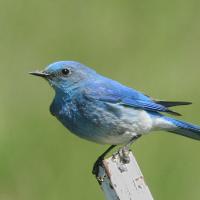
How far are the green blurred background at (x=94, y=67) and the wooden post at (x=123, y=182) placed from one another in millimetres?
2791

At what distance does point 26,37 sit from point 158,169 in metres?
2.22

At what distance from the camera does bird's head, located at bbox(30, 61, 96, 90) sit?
729cm

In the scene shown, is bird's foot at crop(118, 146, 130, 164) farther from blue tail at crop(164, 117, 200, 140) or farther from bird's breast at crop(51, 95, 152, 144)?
blue tail at crop(164, 117, 200, 140)

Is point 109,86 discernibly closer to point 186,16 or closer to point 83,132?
point 83,132

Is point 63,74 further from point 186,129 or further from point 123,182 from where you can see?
point 123,182

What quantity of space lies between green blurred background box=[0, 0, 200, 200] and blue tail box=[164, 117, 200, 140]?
1.08 m

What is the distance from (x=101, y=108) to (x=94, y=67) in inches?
118

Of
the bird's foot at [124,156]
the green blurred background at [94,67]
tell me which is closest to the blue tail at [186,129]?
the green blurred background at [94,67]

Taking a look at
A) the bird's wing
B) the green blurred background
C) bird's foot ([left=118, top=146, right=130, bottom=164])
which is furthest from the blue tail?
bird's foot ([left=118, top=146, right=130, bottom=164])

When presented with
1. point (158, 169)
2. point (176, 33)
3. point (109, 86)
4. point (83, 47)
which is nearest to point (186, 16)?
point (176, 33)

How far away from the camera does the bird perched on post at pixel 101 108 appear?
706cm

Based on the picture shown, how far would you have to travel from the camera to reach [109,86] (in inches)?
289

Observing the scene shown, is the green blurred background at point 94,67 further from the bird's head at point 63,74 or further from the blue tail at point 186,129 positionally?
the bird's head at point 63,74

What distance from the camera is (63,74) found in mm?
7336
